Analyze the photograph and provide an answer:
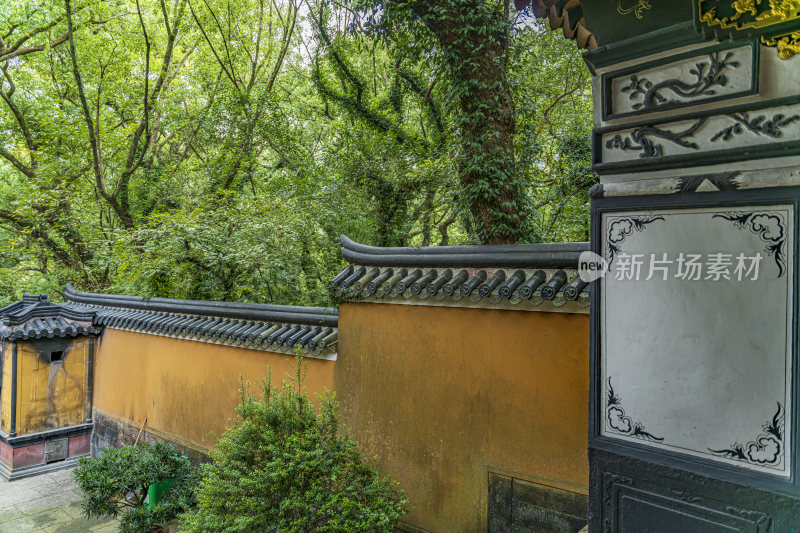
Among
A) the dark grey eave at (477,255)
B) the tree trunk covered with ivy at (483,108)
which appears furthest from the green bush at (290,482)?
the tree trunk covered with ivy at (483,108)

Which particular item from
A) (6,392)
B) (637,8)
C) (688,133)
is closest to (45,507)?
(6,392)

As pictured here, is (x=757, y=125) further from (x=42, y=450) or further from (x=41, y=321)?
(x=42, y=450)

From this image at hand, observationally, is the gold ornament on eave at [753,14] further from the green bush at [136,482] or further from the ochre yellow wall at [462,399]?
the green bush at [136,482]

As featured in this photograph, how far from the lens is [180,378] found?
20.1 ft

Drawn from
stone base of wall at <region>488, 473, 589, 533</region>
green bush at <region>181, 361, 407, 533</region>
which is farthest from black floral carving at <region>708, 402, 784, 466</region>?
green bush at <region>181, 361, 407, 533</region>

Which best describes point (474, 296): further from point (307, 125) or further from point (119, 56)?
point (119, 56)

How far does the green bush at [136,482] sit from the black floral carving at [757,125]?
517 centimetres

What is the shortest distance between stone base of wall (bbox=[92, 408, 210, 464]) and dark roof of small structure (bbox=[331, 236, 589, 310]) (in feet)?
9.87

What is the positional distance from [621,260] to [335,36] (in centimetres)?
1118

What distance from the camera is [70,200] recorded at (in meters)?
10.8

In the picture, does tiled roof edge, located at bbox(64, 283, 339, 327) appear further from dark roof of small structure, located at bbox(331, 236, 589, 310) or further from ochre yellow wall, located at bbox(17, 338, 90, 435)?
ochre yellow wall, located at bbox(17, 338, 90, 435)

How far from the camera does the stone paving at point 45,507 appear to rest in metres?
5.51

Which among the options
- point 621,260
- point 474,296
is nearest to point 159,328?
point 474,296

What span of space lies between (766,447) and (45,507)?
746 centimetres
